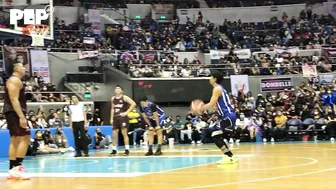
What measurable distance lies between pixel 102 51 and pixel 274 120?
39.2ft

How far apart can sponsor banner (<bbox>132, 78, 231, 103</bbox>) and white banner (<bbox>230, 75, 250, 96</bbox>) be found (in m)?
0.50

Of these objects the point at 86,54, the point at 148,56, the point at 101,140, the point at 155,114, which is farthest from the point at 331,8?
the point at 155,114

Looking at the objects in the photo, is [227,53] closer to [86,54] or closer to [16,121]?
[86,54]

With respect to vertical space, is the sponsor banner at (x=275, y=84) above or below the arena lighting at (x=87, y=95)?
above

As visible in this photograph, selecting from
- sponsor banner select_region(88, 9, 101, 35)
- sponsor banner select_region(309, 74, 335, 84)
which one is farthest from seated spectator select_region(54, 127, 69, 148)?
sponsor banner select_region(88, 9, 101, 35)

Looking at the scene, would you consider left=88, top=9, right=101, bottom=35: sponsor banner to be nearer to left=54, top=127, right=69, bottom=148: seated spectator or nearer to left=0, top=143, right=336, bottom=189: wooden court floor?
left=54, top=127, right=69, bottom=148: seated spectator

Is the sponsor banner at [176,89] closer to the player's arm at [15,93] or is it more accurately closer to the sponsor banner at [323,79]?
the sponsor banner at [323,79]

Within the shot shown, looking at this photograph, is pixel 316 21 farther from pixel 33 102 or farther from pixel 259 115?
pixel 33 102

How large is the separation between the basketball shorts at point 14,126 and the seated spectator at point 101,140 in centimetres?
1092

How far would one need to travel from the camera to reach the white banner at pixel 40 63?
2739cm

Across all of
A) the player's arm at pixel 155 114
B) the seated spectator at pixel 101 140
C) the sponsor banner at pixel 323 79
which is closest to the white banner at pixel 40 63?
the seated spectator at pixel 101 140

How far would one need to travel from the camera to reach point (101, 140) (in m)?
19.9

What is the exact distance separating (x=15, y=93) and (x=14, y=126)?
0.51m

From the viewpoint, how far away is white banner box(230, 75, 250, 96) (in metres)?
27.9
